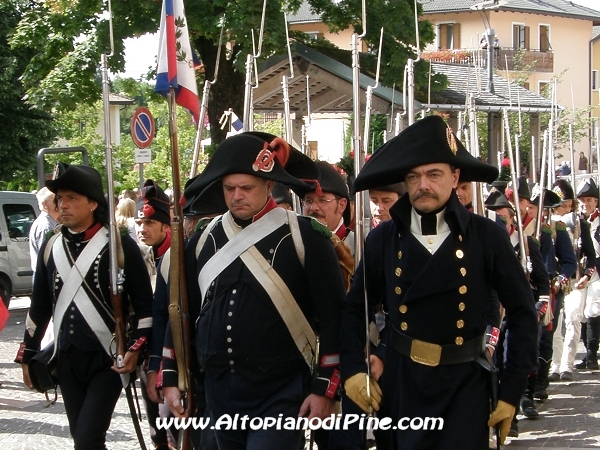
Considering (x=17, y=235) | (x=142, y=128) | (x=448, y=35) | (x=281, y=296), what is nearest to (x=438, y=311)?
(x=281, y=296)

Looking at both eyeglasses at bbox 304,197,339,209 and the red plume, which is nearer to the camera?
the red plume

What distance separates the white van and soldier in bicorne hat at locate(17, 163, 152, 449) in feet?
35.5

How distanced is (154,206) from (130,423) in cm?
248

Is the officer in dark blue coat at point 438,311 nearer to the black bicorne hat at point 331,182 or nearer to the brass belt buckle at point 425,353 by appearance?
the brass belt buckle at point 425,353

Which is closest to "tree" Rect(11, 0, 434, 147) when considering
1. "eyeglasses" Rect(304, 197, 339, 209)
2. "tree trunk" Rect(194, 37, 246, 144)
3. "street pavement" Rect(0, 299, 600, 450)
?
"tree trunk" Rect(194, 37, 246, 144)

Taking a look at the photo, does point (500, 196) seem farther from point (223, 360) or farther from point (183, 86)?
point (223, 360)

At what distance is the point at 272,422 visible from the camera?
4141mm

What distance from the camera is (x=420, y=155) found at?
405 centimetres

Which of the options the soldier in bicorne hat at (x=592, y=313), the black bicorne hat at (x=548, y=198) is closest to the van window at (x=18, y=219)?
the soldier in bicorne hat at (x=592, y=313)

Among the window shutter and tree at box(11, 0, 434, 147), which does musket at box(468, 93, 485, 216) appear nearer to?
tree at box(11, 0, 434, 147)

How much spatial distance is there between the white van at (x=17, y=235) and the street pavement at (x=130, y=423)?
5.62 m

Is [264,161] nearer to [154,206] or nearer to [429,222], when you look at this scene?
[429,222]

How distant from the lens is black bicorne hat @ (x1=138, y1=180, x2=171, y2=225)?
6.61 m

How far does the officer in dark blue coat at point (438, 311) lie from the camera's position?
155 inches
